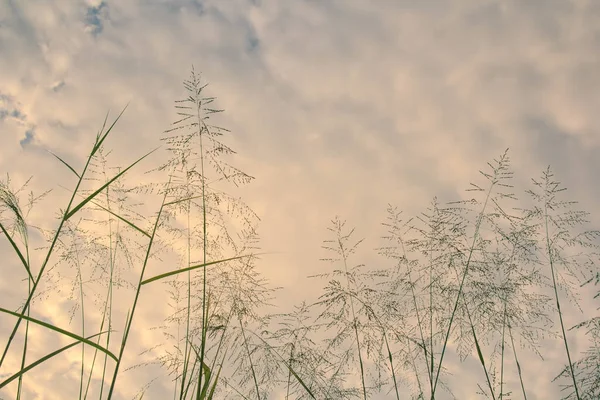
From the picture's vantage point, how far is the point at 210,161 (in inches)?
117

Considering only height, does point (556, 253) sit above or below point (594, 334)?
above

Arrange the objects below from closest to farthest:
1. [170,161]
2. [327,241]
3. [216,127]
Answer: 1. [216,127]
2. [170,161]
3. [327,241]

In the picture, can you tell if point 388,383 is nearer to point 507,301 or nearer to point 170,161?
point 507,301

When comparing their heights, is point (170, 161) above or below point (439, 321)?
above

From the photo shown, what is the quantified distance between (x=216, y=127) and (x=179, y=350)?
165 centimetres

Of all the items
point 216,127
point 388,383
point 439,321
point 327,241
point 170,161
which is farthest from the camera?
point 327,241

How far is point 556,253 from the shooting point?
3885 mm

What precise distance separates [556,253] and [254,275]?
2027mm

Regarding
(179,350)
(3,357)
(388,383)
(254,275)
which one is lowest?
(3,357)

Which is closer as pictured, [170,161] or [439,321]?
[170,161]

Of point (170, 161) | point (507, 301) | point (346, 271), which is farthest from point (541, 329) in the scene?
point (170, 161)

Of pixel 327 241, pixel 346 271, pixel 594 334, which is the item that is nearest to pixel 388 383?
pixel 346 271

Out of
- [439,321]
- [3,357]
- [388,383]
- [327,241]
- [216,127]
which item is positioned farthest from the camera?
[327,241]

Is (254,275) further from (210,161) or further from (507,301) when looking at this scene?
(507,301)
